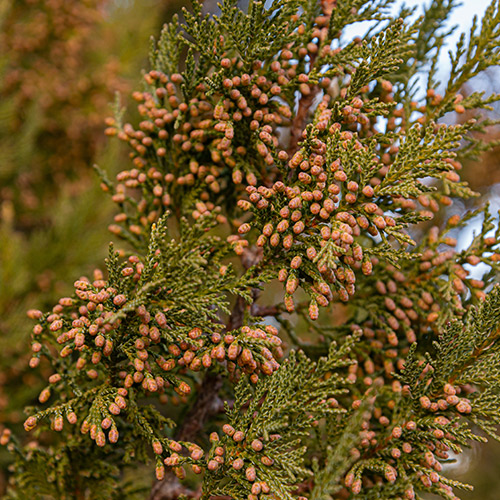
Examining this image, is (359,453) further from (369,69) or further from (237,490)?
(369,69)

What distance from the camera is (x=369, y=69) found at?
0.87m

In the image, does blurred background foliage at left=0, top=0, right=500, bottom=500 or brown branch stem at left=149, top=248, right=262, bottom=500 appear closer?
brown branch stem at left=149, top=248, right=262, bottom=500

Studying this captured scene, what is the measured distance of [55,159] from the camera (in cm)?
273

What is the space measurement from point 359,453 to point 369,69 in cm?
72

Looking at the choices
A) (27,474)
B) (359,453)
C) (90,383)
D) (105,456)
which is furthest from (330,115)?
(27,474)

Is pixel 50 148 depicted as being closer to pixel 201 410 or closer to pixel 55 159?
pixel 55 159

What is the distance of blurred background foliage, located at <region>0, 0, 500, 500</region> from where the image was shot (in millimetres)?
2033

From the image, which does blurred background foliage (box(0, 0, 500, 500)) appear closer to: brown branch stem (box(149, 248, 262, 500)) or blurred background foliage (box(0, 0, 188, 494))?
blurred background foliage (box(0, 0, 188, 494))

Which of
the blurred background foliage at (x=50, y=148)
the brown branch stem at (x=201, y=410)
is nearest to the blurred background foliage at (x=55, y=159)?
the blurred background foliage at (x=50, y=148)

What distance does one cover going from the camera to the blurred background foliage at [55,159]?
2033mm

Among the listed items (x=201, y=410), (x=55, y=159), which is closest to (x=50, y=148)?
(x=55, y=159)

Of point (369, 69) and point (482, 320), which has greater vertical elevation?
point (369, 69)

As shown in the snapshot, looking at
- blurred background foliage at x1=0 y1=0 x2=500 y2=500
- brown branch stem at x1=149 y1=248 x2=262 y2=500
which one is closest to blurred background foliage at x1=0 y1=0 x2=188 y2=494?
blurred background foliage at x1=0 y1=0 x2=500 y2=500

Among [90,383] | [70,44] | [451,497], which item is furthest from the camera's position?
[70,44]
